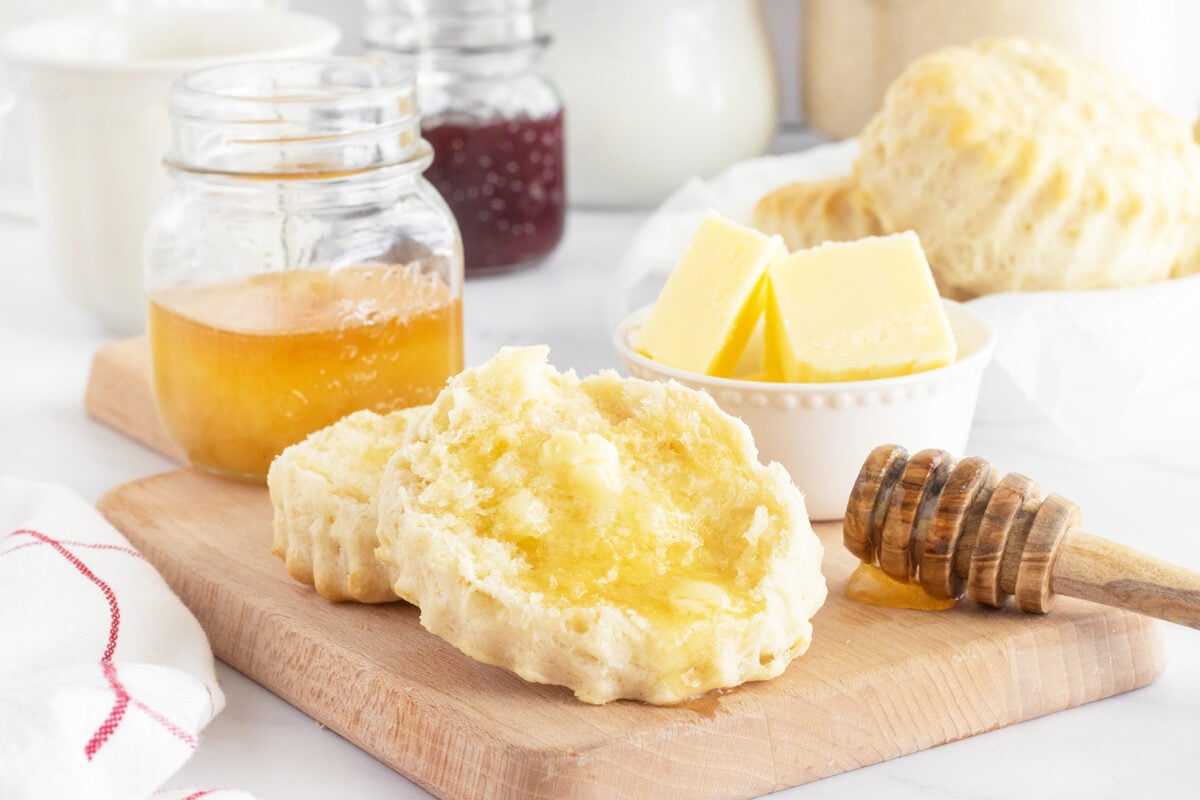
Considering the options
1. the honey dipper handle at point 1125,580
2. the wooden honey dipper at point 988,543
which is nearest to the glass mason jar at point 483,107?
the wooden honey dipper at point 988,543

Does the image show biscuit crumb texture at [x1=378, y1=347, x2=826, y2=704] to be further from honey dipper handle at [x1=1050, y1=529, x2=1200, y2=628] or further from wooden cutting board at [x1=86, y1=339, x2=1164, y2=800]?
honey dipper handle at [x1=1050, y1=529, x2=1200, y2=628]

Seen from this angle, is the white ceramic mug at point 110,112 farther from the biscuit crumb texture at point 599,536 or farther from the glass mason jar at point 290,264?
the biscuit crumb texture at point 599,536

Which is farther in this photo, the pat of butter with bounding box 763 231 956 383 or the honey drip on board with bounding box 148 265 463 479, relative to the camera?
the honey drip on board with bounding box 148 265 463 479

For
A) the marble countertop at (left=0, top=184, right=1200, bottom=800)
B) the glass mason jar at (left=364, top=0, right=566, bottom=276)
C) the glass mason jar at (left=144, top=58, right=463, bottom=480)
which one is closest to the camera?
the marble countertop at (left=0, top=184, right=1200, bottom=800)

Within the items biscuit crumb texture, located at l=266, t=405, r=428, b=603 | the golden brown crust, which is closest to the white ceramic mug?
the golden brown crust

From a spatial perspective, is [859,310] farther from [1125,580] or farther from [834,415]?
[1125,580]

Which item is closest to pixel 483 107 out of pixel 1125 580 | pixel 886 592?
pixel 886 592
